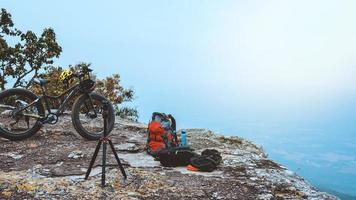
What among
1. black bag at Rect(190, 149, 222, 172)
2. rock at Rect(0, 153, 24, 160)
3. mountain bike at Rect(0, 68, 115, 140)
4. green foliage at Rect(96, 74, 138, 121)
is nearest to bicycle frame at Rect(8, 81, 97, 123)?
mountain bike at Rect(0, 68, 115, 140)

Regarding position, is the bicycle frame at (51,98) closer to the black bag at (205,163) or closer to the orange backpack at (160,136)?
the orange backpack at (160,136)

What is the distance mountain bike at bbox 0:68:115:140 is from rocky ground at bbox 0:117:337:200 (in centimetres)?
36

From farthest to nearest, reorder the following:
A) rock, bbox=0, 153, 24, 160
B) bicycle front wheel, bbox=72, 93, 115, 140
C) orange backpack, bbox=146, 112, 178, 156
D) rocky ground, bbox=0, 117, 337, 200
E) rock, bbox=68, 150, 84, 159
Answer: bicycle front wheel, bbox=72, 93, 115, 140
orange backpack, bbox=146, 112, 178, 156
rock, bbox=68, 150, 84, 159
rock, bbox=0, 153, 24, 160
rocky ground, bbox=0, 117, 337, 200

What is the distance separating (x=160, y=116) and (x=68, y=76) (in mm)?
2636

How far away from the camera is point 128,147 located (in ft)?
35.1

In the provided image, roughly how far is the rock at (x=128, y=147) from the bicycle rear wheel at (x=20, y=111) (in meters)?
2.17

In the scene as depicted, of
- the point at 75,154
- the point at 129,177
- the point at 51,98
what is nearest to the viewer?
the point at 129,177

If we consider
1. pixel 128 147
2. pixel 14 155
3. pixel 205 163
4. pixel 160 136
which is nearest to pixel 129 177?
pixel 205 163

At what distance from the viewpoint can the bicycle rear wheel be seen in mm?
10414

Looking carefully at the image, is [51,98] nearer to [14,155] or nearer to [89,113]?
[89,113]

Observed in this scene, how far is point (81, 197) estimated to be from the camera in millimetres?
6941

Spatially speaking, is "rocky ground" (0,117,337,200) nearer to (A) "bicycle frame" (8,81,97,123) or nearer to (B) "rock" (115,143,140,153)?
(B) "rock" (115,143,140,153)

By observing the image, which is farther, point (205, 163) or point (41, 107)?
point (41, 107)

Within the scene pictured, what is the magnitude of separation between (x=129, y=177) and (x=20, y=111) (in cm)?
409
